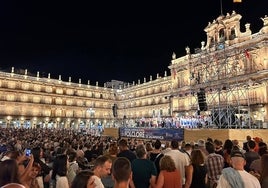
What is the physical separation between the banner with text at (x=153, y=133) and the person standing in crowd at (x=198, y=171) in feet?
46.8

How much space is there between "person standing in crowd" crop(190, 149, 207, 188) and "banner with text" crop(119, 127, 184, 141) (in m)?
14.3

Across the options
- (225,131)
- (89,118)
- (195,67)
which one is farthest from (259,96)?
(89,118)

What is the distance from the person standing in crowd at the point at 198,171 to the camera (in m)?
5.11

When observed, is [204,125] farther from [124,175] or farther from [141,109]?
[141,109]

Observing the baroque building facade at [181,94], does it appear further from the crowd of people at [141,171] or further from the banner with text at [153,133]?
the crowd of people at [141,171]

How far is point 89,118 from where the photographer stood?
227ft

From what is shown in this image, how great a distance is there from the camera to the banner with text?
1947 cm

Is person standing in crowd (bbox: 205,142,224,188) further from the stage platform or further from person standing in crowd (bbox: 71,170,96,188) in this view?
the stage platform

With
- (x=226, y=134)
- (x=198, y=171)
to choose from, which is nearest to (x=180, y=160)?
(x=198, y=171)

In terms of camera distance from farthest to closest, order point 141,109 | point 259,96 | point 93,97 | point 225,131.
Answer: point 93,97
point 141,109
point 259,96
point 225,131

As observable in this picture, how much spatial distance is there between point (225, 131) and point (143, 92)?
50182 mm

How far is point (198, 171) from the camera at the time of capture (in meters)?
5.14

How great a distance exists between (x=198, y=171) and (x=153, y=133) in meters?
16.7

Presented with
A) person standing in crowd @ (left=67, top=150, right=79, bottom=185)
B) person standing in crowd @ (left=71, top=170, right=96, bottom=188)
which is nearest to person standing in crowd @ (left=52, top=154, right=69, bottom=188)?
person standing in crowd @ (left=67, top=150, right=79, bottom=185)
